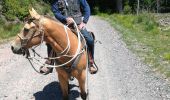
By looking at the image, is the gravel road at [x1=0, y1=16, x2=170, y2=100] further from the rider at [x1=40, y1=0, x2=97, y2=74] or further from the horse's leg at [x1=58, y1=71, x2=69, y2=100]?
the rider at [x1=40, y1=0, x2=97, y2=74]

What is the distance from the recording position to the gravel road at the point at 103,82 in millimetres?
9230

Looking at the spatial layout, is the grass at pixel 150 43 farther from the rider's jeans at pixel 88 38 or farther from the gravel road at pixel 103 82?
the rider's jeans at pixel 88 38

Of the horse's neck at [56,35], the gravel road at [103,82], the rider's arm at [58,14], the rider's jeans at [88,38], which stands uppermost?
the rider's arm at [58,14]

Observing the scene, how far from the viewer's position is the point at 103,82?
10.2 meters

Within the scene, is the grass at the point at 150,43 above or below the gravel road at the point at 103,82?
below

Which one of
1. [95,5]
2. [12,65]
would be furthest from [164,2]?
[12,65]

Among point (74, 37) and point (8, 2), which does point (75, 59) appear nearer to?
point (74, 37)

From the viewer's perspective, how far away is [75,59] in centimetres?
720

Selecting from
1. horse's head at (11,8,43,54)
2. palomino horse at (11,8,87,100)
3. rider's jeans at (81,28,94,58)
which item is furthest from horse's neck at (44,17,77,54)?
rider's jeans at (81,28,94,58)

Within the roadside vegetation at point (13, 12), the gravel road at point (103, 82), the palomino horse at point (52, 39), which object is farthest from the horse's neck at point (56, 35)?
the roadside vegetation at point (13, 12)

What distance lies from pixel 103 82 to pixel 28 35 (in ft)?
13.6

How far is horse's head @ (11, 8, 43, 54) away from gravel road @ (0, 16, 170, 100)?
109 inches

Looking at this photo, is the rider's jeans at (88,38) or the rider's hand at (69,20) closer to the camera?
the rider's hand at (69,20)

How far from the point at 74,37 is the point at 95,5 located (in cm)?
4091
